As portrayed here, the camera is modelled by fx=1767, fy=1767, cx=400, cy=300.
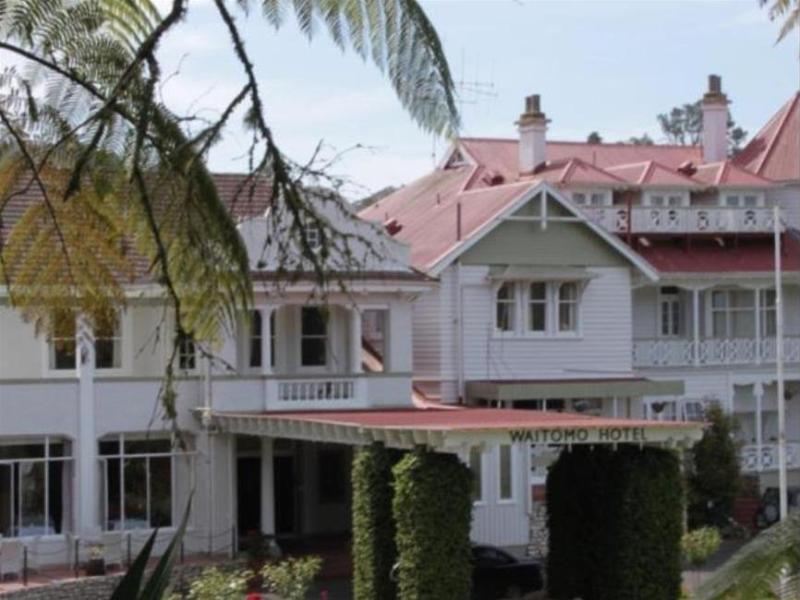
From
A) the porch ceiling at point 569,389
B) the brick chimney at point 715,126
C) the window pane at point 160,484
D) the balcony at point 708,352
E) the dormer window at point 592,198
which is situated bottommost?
the window pane at point 160,484

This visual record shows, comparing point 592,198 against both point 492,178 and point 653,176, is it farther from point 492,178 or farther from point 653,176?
point 492,178

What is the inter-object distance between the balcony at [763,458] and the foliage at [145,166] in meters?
38.7

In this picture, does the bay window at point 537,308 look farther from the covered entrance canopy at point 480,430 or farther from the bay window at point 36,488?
the bay window at point 36,488

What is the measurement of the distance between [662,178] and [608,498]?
832 inches

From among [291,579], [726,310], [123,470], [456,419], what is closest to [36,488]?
[123,470]

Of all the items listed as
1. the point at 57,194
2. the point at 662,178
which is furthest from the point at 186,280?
the point at 662,178

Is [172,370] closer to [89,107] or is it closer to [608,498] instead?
[89,107]

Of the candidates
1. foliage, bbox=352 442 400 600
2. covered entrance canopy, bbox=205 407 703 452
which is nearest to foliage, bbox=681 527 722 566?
covered entrance canopy, bbox=205 407 703 452

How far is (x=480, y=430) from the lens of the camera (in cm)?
2773

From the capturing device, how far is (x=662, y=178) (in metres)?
49.2

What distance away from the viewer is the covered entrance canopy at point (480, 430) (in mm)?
27781

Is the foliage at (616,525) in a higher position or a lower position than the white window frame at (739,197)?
lower

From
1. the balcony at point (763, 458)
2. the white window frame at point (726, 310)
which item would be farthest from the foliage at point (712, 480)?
the white window frame at point (726, 310)

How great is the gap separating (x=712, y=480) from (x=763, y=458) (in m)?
4.78
